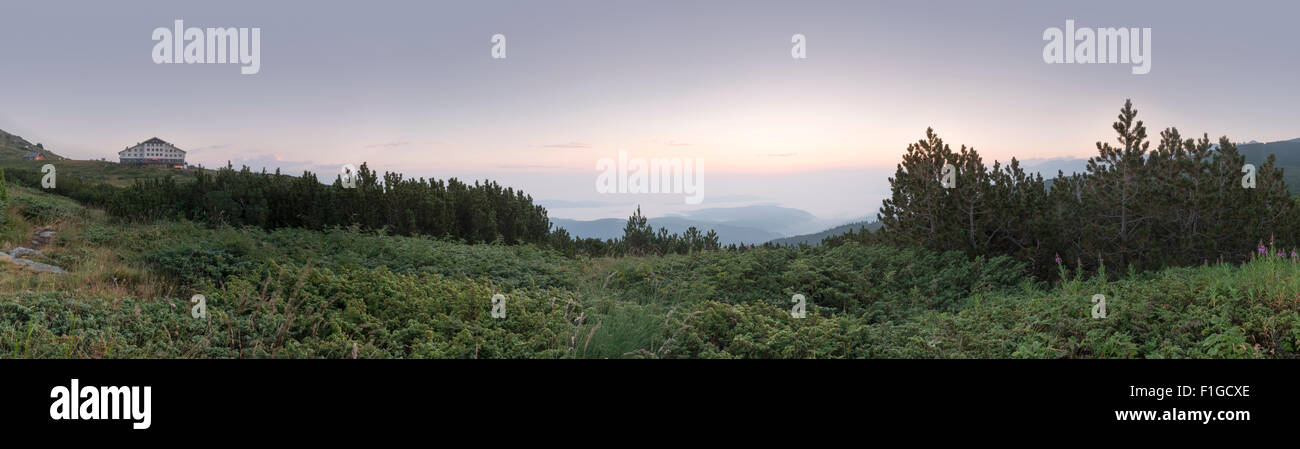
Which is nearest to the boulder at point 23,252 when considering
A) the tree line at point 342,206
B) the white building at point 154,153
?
the tree line at point 342,206

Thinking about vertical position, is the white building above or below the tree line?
above

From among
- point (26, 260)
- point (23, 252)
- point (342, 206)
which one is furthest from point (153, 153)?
point (26, 260)

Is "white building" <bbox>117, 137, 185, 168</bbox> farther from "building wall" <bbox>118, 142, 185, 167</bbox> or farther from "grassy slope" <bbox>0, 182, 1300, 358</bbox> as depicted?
"grassy slope" <bbox>0, 182, 1300, 358</bbox>

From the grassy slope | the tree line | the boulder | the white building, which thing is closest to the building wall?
the white building

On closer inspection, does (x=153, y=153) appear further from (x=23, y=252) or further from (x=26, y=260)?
(x=26, y=260)

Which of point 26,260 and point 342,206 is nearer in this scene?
point 26,260

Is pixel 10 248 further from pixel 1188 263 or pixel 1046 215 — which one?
pixel 1188 263

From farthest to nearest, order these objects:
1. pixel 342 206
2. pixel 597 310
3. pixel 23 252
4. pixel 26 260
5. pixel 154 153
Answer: pixel 154 153 → pixel 342 206 → pixel 23 252 → pixel 26 260 → pixel 597 310

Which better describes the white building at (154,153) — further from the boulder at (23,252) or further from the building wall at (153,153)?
the boulder at (23,252)

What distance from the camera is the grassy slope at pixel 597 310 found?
19.2ft

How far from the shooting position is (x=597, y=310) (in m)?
7.58

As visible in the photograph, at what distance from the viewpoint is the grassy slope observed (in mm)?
5859
